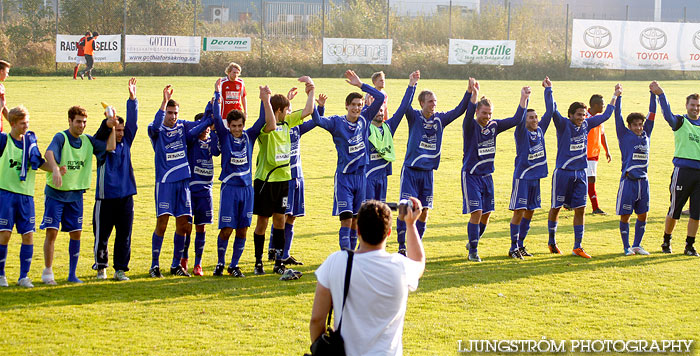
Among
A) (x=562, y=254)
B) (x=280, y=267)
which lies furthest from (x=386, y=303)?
(x=562, y=254)

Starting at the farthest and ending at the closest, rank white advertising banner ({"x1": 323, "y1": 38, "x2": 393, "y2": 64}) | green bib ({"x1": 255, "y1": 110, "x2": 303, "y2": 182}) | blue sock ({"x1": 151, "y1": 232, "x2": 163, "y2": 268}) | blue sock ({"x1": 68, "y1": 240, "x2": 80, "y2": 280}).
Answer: white advertising banner ({"x1": 323, "y1": 38, "x2": 393, "y2": 64}), blue sock ({"x1": 151, "y1": 232, "x2": 163, "y2": 268}), green bib ({"x1": 255, "y1": 110, "x2": 303, "y2": 182}), blue sock ({"x1": 68, "y1": 240, "x2": 80, "y2": 280})

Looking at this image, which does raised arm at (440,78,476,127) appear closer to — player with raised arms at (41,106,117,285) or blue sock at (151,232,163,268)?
blue sock at (151,232,163,268)

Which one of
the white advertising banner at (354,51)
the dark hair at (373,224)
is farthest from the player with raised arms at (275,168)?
Result: the white advertising banner at (354,51)

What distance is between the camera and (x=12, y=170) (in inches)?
325

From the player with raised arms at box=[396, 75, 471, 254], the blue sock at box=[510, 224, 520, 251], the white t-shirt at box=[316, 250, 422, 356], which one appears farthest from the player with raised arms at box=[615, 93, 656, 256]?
the white t-shirt at box=[316, 250, 422, 356]

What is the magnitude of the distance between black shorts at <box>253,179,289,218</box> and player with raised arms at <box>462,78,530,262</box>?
2.49 metres

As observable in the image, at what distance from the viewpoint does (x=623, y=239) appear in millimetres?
10562

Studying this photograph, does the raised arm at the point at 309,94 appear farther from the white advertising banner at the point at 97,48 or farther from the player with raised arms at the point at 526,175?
the white advertising banner at the point at 97,48

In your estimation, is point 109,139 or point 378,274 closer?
point 378,274

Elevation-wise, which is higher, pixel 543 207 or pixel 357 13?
pixel 357 13

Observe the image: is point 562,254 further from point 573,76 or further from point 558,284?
point 573,76

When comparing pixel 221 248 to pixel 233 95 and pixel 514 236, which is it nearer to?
pixel 514 236

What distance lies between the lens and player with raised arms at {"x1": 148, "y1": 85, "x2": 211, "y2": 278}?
873 centimetres

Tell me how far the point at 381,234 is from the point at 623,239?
712cm
